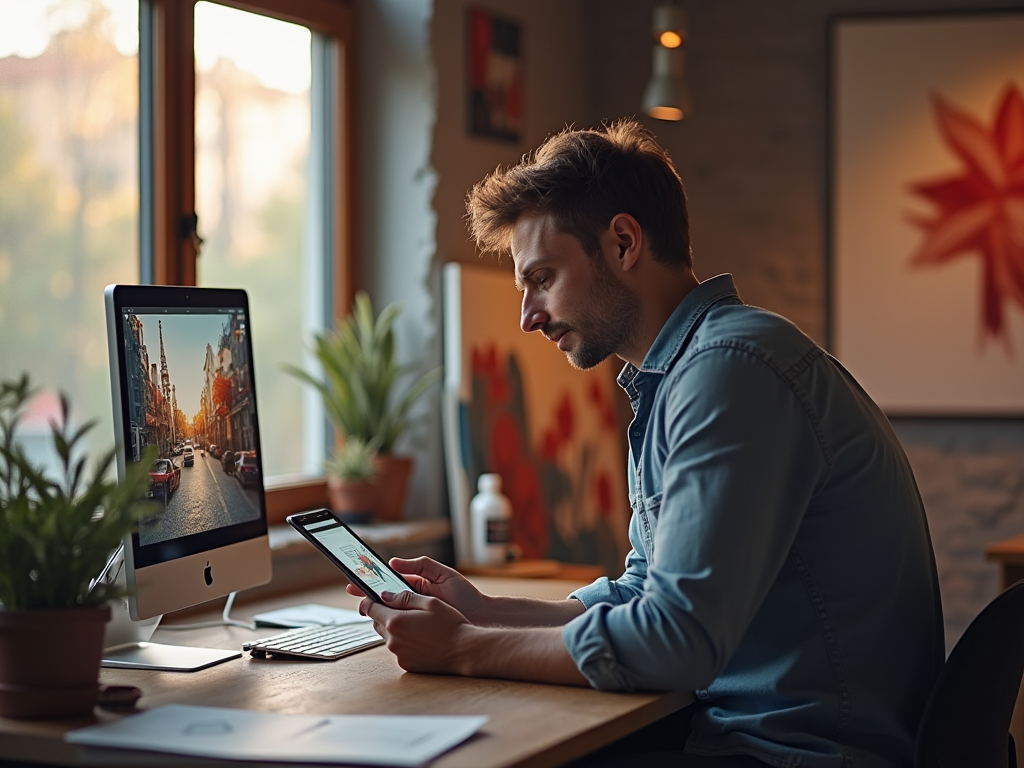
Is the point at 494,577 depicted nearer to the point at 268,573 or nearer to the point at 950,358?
the point at 268,573

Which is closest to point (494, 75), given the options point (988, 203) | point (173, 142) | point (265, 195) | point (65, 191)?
point (265, 195)

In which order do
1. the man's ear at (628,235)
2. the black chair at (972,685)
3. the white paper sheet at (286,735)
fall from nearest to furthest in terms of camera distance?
the white paper sheet at (286,735) < the black chair at (972,685) < the man's ear at (628,235)

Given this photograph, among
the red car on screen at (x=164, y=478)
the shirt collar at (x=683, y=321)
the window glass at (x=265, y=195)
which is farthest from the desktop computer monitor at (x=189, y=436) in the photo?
the window glass at (x=265, y=195)

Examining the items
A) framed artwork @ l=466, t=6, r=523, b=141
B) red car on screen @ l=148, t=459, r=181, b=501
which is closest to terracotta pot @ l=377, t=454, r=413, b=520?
framed artwork @ l=466, t=6, r=523, b=141

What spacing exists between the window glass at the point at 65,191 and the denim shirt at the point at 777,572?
139 centimetres

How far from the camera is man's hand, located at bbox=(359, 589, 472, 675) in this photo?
5.78ft

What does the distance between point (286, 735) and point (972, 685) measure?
33.9 inches

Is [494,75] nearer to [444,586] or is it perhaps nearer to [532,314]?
[532,314]

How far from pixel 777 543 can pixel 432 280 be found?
2.01 meters

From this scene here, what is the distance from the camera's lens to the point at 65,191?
2.59 m

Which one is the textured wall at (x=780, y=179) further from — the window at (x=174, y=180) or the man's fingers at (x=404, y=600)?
the man's fingers at (x=404, y=600)

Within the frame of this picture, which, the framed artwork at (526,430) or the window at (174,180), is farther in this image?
the framed artwork at (526,430)

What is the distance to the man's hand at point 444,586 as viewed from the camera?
6.60 feet

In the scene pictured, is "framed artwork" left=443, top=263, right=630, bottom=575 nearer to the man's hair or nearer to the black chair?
the man's hair
